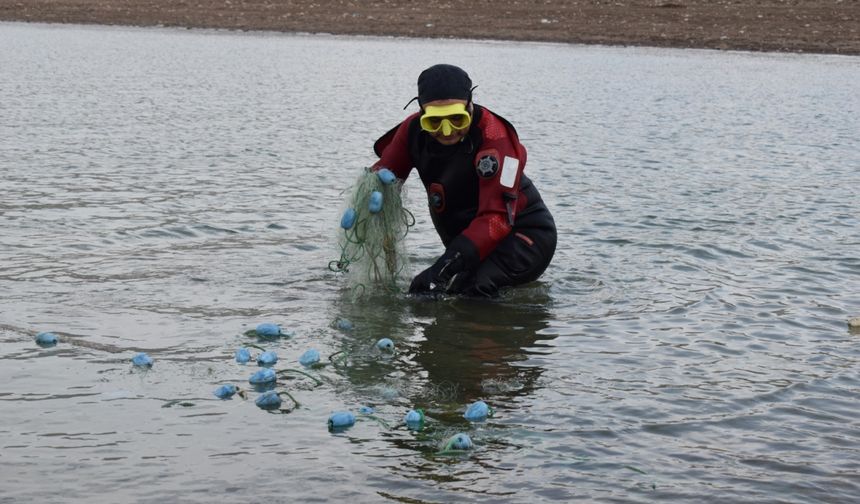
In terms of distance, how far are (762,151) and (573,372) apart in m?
12.1

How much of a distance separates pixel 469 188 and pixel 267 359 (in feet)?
7.84

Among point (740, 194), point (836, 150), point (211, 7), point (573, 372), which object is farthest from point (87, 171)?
point (211, 7)

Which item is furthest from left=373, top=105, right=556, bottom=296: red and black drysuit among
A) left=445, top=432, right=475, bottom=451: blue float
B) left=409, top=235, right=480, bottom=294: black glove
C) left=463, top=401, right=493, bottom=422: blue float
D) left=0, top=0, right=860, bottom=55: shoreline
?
left=0, top=0, right=860, bottom=55: shoreline

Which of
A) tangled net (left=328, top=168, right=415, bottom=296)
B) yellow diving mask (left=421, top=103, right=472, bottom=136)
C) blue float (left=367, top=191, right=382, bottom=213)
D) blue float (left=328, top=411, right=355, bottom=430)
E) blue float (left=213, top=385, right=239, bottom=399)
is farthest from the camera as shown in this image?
tangled net (left=328, top=168, right=415, bottom=296)

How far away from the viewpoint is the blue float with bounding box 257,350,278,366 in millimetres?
6875

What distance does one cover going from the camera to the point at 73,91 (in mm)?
23203

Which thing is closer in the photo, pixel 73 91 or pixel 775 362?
pixel 775 362

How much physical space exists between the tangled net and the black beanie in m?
0.75

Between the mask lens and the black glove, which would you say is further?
the black glove

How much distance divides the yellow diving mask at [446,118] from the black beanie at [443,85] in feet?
0.22

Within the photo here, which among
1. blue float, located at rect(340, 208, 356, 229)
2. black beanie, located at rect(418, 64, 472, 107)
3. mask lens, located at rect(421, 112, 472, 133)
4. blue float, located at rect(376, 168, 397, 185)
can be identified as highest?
black beanie, located at rect(418, 64, 472, 107)

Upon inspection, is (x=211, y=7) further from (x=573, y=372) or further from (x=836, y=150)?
(x=573, y=372)

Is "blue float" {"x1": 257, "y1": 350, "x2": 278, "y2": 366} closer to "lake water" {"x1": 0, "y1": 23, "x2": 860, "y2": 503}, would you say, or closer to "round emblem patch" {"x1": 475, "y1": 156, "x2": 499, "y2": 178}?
"lake water" {"x1": 0, "y1": 23, "x2": 860, "y2": 503}

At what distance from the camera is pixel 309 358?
6973mm
